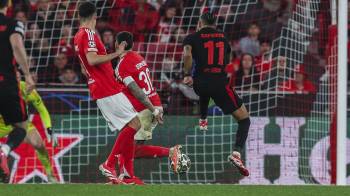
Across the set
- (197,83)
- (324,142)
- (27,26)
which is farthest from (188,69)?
(27,26)

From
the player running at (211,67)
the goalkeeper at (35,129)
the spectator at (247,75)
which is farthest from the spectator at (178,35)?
the player running at (211,67)

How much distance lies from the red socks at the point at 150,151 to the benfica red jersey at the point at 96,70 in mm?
970

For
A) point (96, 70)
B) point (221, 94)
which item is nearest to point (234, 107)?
point (221, 94)

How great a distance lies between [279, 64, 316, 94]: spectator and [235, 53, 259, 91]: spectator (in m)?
0.50

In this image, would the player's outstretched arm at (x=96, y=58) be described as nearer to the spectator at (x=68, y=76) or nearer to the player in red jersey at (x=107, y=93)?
the player in red jersey at (x=107, y=93)

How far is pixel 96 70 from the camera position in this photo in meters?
11.4

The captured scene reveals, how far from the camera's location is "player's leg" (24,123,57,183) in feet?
44.5

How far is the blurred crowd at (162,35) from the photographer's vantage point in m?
15.6

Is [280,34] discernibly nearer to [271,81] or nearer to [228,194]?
[271,81]

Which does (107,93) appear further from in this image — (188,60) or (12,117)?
(188,60)

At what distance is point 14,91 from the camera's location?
10539 millimetres

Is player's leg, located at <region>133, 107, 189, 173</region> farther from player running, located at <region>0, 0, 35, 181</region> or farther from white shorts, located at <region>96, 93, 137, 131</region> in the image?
player running, located at <region>0, 0, 35, 181</region>

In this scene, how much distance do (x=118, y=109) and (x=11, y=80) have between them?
132 cm

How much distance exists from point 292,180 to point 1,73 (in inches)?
217
